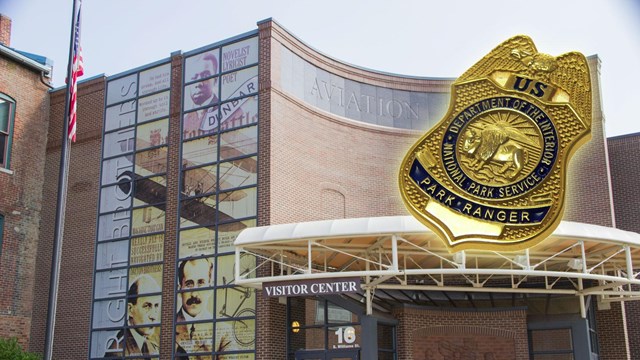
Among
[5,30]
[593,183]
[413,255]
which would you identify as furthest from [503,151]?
[5,30]

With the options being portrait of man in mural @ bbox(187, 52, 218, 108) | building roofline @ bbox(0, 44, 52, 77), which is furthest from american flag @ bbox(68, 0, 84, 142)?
building roofline @ bbox(0, 44, 52, 77)

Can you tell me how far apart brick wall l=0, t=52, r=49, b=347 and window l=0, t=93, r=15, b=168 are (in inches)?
8.5

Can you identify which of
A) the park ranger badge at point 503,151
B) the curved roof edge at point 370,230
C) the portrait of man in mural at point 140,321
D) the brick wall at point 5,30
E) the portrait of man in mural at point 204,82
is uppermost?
the brick wall at point 5,30

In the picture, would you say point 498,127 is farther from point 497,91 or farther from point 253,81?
point 253,81

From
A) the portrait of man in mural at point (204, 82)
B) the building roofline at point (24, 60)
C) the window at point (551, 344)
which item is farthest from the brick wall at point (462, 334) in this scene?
the building roofline at point (24, 60)

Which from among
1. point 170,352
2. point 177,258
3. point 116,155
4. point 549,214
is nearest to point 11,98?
point 116,155

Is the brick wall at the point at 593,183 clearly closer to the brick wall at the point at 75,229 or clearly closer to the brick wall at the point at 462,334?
the brick wall at the point at 462,334

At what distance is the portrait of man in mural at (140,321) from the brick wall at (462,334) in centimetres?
820

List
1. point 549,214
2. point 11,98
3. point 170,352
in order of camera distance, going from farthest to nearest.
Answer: point 11,98, point 170,352, point 549,214

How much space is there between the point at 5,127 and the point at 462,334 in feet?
57.1

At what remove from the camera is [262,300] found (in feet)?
80.7

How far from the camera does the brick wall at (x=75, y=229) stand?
28766 millimetres

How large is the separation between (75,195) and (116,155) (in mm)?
2461

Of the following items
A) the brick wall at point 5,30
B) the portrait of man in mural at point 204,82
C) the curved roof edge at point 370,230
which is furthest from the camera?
the brick wall at point 5,30
